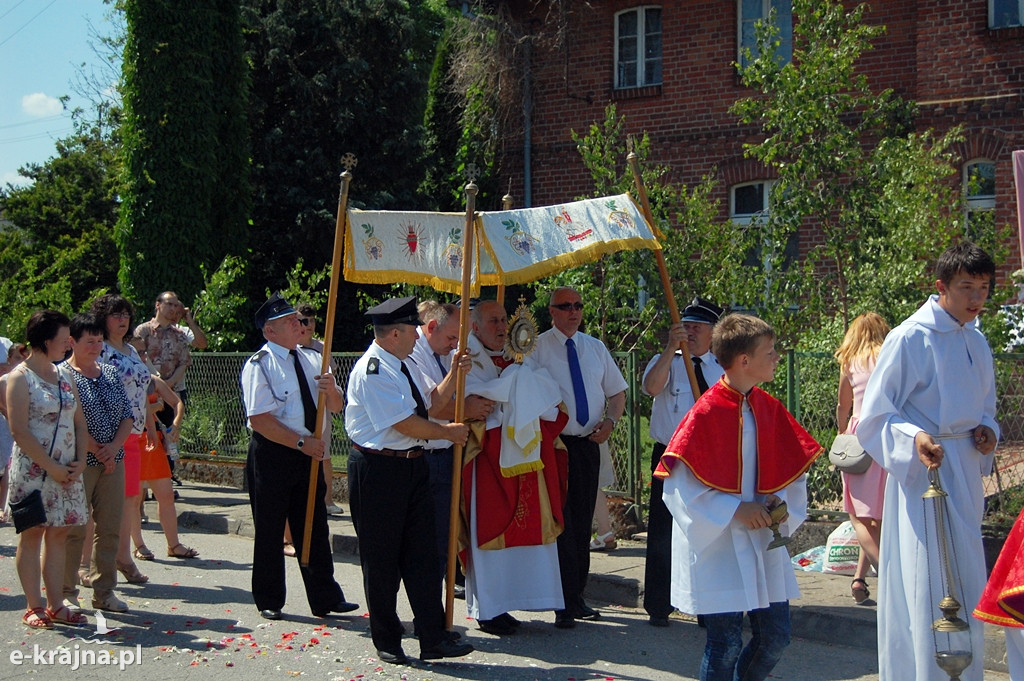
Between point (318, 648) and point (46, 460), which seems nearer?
point (318, 648)

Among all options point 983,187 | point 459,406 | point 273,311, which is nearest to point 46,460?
point 273,311

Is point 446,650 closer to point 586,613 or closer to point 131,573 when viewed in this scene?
point 586,613

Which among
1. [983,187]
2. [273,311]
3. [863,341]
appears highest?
[983,187]

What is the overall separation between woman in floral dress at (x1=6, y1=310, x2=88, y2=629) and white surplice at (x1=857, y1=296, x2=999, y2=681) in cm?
446

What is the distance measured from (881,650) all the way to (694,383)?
2.26 meters

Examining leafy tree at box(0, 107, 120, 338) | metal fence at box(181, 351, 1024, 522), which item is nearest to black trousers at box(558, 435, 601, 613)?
metal fence at box(181, 351, 1024, 522)

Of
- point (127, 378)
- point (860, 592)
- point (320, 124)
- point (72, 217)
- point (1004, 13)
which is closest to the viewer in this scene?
point (860, 592)

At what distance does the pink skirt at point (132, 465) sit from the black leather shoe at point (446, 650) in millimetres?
3038

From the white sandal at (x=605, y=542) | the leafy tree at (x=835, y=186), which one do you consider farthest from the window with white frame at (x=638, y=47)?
the white sandal at (x=605, y=542)

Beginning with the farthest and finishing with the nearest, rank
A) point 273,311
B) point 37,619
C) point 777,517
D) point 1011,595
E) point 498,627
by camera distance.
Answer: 1. point 273,311
2. point 498,627
3. point 37,619
4. point 777,517
5. point 1011,595

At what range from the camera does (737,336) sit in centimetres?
466

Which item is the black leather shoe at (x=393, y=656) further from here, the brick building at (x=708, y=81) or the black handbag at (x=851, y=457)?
the brick building at (x=708, y=81)

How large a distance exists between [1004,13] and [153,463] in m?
11.7

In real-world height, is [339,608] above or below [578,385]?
below
